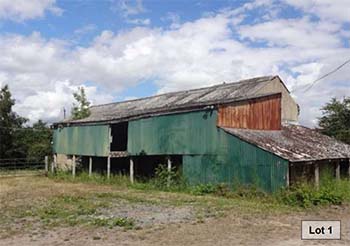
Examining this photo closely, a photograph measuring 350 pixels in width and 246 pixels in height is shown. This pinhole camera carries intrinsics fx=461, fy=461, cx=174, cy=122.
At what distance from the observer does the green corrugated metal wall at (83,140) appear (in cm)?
3128

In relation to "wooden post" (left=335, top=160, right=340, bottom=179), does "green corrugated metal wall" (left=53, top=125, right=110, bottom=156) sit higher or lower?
higher

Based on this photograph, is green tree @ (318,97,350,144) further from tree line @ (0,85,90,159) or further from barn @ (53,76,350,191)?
tree line @ (0,85,90,159)

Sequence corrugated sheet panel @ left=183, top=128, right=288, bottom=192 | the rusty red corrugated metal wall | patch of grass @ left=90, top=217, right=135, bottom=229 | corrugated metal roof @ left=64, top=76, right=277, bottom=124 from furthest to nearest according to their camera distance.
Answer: corrugated metal roof @ left=64, top=76, right=277, bottom=124 → the rusty red corrugated metal wall → corrugated sheet panel @ left=183, top=128, right=288, bottom=192 → patch of grass @ left=90, top=217, right=135, bottom=229

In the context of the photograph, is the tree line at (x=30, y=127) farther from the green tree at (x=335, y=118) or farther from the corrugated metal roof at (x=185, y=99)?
the corrugated metal roof at (x=185, y=99)

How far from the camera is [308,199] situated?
58.6 ft

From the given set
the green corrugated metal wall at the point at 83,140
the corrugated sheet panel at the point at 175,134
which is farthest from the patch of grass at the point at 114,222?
the green corrugated metal wall at the point at 83,140

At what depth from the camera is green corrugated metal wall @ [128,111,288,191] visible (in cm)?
2052

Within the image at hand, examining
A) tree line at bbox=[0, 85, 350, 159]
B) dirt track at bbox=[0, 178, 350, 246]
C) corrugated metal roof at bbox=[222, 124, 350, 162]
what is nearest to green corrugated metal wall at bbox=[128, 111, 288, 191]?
corrugated metal roof at bbox=[222, 124, 350, 162]

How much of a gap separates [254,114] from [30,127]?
33599mm

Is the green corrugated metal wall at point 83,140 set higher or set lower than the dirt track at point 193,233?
higher

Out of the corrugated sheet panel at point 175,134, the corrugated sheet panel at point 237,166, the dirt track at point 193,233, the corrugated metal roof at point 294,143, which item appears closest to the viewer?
the dirt track at point 193,233

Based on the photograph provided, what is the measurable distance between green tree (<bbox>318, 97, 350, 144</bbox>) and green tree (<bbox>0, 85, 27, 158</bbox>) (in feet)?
104

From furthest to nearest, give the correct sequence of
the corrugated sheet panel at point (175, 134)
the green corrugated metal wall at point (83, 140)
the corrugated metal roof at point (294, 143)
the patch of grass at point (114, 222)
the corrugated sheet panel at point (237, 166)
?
the green corrugated metal wall at point (83, 140), the corrugated sheet panel at point (175, 134), the corrugated metal roof at point (294, 143), the corrugated sheet panel at point (237, 166), the patch of grass at point (114, 222)

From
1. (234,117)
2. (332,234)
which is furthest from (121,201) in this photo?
(332,234)
